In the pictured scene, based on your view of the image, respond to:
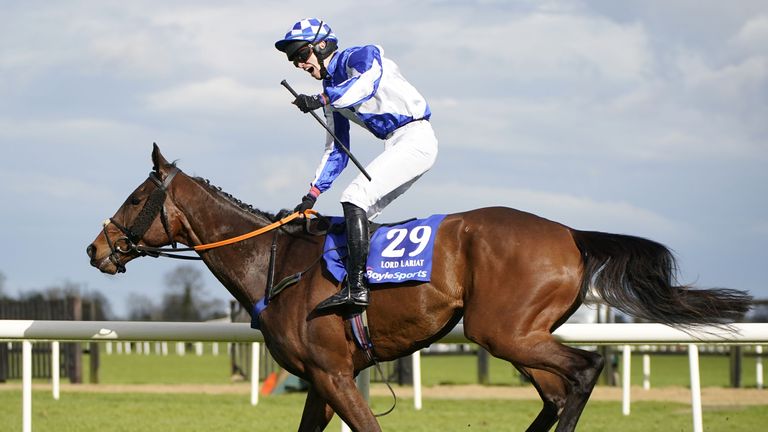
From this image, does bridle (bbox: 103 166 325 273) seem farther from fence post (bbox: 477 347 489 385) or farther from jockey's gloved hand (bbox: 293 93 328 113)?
fence post (bbox: 477 347 489 385)

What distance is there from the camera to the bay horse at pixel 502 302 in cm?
443

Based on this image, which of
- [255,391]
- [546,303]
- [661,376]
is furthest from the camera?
[661,376]

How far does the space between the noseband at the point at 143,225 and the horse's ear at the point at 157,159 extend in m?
0.04

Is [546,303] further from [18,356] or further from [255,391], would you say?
[18,356]

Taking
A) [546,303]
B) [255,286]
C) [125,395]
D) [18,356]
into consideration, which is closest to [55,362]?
[125,395]

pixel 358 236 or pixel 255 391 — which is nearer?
pixel 358 236

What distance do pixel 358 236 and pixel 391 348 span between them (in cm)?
58

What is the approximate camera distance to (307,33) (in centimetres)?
503

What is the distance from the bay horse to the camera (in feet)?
14.5

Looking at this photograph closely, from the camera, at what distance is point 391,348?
480 cm

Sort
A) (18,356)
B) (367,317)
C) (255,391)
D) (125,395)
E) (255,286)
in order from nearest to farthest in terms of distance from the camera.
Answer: (367,317)
(255,286)
(255,391)
(125,395)
(18,356)

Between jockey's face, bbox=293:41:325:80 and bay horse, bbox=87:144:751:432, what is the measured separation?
0.85 m

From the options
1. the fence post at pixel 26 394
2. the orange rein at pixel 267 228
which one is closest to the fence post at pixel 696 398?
the orange rein at pixel 267 228

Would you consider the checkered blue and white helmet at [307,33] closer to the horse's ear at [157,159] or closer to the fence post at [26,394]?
the horse's ear at [157,159]
